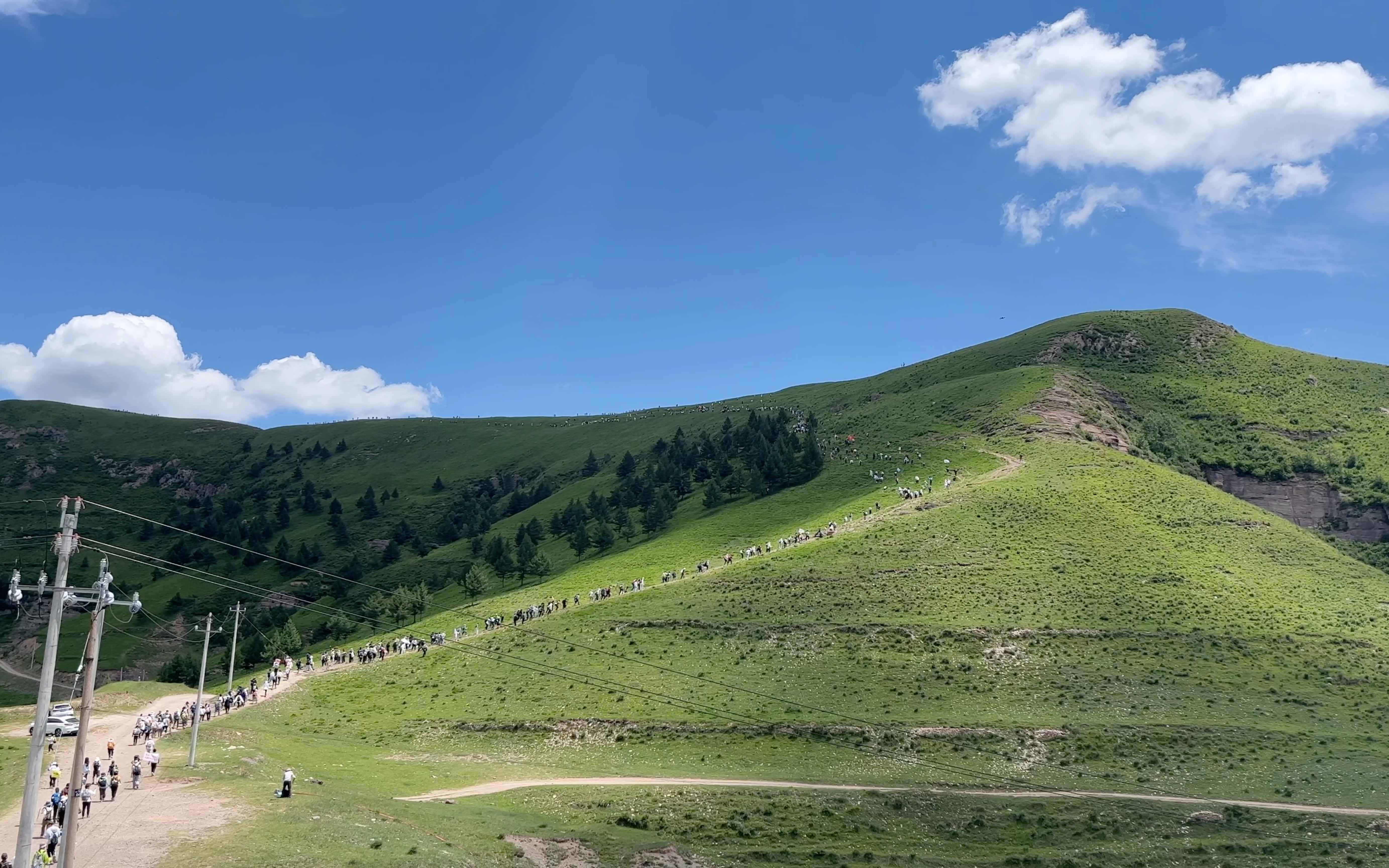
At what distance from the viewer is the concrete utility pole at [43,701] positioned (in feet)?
62.7

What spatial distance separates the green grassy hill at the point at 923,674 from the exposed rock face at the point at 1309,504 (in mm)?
518

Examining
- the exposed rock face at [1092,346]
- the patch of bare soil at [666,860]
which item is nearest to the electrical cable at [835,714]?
the patch of bare soil at [666,860]

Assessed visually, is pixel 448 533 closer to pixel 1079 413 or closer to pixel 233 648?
pixel 1079 413

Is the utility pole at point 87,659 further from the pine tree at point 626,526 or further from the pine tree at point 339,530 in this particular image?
the pine tree at point 339,530

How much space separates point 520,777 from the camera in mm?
49406

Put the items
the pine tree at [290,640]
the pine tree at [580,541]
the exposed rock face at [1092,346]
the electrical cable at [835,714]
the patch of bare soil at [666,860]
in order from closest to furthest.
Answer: the patch of bare soil at [666,860] < the electrical cable at [835,714] < the pine tree at [290,640] < the pine tree at [580,541] < the exposed rock face at [1092,346]

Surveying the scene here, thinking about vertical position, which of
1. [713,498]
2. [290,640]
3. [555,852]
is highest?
[713,498]

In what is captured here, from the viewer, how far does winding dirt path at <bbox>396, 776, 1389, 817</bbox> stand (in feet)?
152

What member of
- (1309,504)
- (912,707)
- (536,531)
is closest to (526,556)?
(536,531)

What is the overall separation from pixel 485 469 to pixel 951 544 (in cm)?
12411

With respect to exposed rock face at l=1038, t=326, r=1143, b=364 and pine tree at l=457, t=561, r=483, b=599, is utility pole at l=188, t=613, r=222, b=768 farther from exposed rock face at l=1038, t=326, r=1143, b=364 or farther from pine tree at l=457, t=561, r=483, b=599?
exposed rock face at l=1038, t=326, r=1143, b=364

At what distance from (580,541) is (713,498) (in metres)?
18.6

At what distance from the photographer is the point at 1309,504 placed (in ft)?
385

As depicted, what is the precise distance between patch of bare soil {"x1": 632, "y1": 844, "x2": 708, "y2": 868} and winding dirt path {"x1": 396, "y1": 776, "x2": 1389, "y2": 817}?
934 cm
